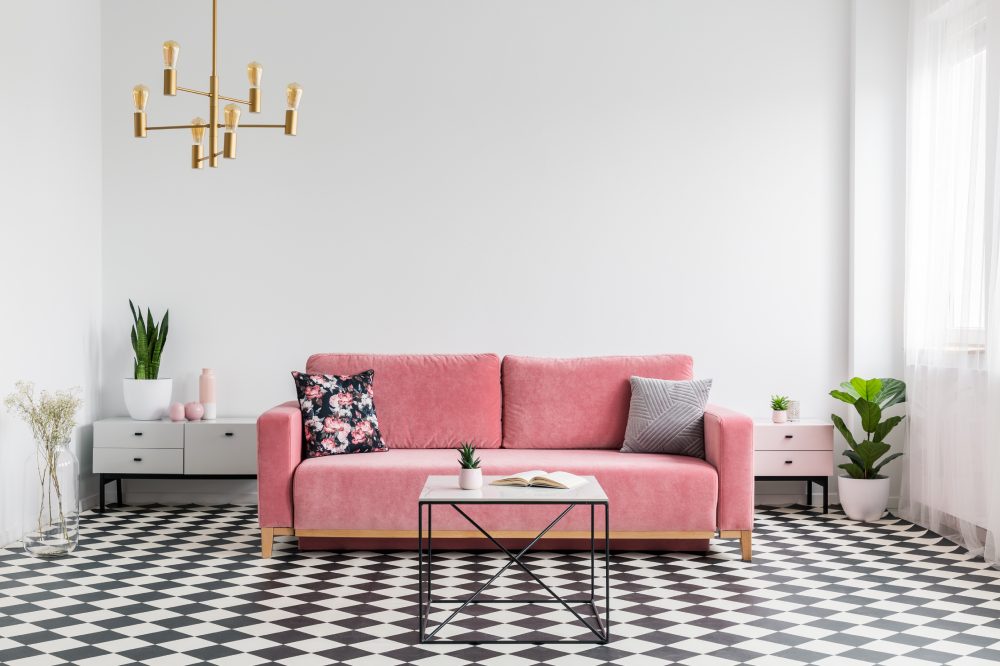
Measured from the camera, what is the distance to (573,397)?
5051 millimetres

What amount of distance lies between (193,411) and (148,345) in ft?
1.56

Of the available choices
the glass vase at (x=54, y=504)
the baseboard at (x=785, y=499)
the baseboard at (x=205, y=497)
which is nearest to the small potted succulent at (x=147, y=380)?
the baseboard at (x=205, y=497)

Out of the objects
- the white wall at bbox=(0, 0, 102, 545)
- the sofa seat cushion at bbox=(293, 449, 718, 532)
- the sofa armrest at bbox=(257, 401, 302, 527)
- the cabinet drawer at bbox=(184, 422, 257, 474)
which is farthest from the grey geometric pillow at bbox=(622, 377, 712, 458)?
the white wall at bbox=(0, 0, 102, 545)

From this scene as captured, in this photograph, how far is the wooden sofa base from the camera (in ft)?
14.1

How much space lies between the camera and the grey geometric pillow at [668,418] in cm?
468

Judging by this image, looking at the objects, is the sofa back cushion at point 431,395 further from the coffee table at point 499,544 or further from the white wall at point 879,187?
the white wall at point 879,187

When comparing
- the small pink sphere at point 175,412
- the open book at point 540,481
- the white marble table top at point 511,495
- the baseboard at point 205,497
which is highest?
the small pink sphere at point 175,412

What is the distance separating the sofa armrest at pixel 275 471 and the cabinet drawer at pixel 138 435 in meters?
1.24

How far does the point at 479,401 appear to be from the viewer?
5051mm

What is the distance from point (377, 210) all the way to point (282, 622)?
2.90m

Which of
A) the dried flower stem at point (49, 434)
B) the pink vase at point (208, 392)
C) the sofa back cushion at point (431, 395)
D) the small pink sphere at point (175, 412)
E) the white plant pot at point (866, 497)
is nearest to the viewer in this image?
the dried flower stem at point (49, 434)

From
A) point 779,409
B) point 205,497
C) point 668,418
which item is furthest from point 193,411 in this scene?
point 779,409

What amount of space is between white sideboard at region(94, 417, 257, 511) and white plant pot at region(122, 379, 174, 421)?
101 mm

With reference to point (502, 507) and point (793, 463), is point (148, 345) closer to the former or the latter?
point (502, 507)
